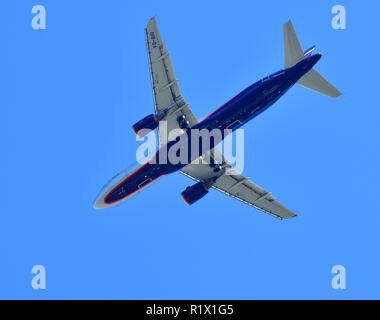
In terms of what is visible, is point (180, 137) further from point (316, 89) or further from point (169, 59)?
point (316, 89)

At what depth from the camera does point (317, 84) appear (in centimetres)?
5203

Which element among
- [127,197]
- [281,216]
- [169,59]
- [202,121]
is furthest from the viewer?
[281,216]

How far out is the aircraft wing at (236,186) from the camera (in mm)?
58688

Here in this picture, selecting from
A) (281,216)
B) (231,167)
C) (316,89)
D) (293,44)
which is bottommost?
(281,216)

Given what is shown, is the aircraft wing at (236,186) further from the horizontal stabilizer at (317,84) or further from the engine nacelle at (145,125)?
the horizontal stabilizer at (317,84)

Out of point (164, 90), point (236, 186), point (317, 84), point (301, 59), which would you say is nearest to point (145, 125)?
point (164, 90)

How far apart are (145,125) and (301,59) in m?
14.4

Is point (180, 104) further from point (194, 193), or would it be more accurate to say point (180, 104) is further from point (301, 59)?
point (301, 59)

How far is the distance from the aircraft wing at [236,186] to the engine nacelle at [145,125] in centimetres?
793

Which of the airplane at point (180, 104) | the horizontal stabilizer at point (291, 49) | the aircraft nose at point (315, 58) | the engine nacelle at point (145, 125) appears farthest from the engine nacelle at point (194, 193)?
the aircraft nose at point (315, 58)

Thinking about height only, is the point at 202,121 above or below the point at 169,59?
below

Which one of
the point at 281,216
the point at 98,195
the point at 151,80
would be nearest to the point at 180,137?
the point at 151,80

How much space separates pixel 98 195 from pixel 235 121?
15.3 meters

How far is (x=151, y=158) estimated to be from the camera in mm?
54844
